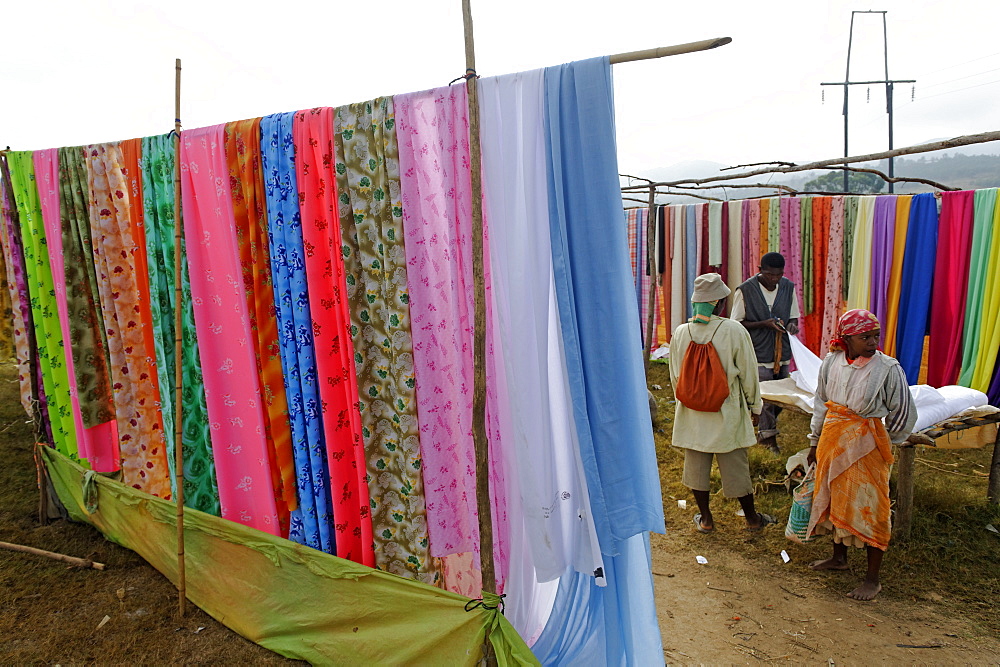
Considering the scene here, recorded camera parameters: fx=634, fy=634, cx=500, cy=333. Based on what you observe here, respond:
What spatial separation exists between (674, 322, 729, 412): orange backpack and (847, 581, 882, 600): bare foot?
1.22 m

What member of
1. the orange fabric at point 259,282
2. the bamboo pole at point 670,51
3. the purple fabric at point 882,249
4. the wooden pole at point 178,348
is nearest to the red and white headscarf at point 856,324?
the bamboo pole at point 670,51

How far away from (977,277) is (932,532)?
2681mm

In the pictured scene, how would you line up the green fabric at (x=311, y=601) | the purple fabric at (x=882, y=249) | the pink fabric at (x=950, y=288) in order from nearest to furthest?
the green fabric at (x=311, y=601), the pink fabric at (x=950, y=288), the purple fabric at (x=882, y=249)

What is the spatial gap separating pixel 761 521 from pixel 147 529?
12.9ft

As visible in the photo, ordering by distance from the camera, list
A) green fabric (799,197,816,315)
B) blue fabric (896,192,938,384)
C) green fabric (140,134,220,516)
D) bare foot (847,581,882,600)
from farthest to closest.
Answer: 1. green fabric (799,197,816,315)
2. blue fabric (896,192,938,384)
3. bare foot (847,581,882,600)
4. green fabric (140,134,220,516)

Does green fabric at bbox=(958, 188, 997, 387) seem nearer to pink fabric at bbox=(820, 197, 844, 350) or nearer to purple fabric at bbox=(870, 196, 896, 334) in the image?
purple fabric at bbox=(870, 196, 896, 334)

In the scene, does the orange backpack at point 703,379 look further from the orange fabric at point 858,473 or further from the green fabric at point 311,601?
the green fabric at point 311,601

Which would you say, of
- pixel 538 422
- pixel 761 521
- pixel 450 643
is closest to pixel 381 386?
pixel 538 422

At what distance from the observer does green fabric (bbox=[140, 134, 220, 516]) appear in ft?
10.6

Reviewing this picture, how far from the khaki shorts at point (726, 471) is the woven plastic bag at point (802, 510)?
0.36 metres

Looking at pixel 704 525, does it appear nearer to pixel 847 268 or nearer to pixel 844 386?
pixel 844 386

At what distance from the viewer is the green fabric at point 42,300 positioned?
389cm

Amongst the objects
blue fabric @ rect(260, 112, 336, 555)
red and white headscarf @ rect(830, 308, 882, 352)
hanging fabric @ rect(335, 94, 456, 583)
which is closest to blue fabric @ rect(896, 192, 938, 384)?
red and white headscarf @ rect(830, 308, 882, 352)

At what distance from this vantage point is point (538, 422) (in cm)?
232
